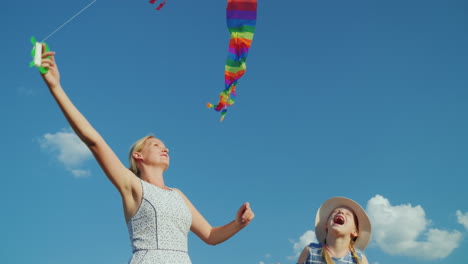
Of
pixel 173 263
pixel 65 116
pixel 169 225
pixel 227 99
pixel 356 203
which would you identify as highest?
pixel 227 99

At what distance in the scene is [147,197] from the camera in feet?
12.1

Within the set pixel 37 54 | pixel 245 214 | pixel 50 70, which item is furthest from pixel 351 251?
pixel 37 54

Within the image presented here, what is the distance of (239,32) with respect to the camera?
5508 millimetres

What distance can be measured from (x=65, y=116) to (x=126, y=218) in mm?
979

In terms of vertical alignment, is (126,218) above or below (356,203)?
below

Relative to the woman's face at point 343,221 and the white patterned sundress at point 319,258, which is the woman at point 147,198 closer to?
the white patterned sundress at point 319,258

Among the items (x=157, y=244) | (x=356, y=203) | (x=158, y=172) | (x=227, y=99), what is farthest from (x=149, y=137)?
(x=356, y=203)

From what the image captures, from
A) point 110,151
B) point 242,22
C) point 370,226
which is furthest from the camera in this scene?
point 242,22

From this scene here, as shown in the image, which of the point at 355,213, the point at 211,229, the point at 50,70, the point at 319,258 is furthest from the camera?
the point at 355,213

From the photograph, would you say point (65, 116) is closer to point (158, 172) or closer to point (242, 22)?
point (158, 172)

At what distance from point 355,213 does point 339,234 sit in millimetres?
340

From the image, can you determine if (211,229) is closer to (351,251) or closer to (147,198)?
(147,198)

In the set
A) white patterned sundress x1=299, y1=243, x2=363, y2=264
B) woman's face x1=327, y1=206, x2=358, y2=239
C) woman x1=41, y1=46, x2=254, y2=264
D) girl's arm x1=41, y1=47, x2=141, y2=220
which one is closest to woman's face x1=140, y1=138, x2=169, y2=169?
woman x1=41, y1=46, x2=254, y2=264

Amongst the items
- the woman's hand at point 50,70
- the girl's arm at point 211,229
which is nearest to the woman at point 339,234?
the girl's arm at point 211,229
